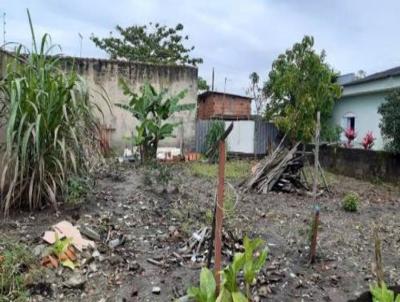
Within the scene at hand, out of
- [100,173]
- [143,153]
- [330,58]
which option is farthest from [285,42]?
[100,173]

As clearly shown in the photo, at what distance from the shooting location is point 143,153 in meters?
10.5

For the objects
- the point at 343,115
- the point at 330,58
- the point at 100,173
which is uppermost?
the point at 330,58

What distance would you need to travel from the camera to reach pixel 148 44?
2622cm

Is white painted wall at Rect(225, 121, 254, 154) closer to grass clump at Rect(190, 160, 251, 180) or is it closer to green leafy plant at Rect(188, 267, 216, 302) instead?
grass clump at Rect(190, 160, 251, 180)

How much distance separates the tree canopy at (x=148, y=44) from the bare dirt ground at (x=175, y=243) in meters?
20.8

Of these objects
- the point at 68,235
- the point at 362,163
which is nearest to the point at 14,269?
the point at 68,235

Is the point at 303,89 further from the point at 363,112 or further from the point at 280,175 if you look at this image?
the point at 280,175

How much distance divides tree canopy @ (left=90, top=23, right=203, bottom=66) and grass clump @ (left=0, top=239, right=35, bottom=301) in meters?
23.4

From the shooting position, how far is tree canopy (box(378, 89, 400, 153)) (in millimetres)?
9070

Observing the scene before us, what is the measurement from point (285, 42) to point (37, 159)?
11677 millimetres

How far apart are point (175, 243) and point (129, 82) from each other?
9.96 m

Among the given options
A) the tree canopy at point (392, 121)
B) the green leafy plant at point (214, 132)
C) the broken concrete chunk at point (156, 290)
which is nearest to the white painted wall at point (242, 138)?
the green leafy plant at point (214, 132)

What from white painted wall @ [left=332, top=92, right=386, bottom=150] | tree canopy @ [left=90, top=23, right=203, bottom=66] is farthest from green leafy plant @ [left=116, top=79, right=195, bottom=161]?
tree canopy @ [left=90, top=23, right=203, bottom=66]

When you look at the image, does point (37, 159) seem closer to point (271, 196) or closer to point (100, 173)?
point (100, 173)
